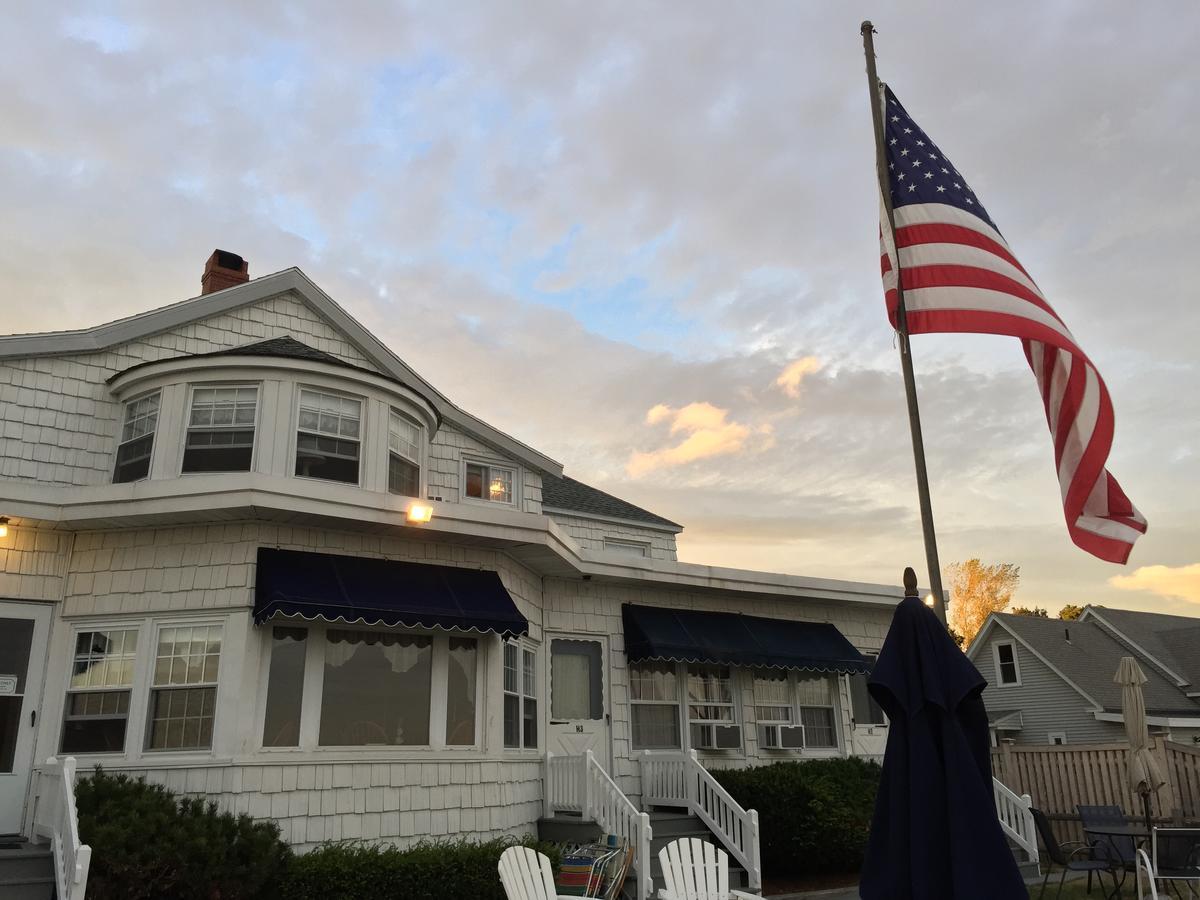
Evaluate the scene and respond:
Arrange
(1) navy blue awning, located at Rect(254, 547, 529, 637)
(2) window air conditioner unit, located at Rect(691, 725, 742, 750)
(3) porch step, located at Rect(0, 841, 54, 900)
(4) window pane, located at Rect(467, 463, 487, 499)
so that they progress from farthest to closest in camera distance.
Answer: (4) window pane, located at Rect(467, 463, 487, 499), (2) window air conditioner unit, located at Rect(691, 725, 742, 750), (1) navy blue awning, located at Rect(254, 547, 529, 637), (3) porch step, located at Rect(0, 841, 54, 900)

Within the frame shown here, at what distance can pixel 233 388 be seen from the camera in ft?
35.5

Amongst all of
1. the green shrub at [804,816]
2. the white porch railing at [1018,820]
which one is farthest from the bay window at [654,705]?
the white porch railing at [1018,820]

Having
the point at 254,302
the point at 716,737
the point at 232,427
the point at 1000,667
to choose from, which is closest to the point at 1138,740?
the point at 716,737

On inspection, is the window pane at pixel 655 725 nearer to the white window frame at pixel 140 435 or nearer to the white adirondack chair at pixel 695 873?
the white adirondack chair at pixel 695 873

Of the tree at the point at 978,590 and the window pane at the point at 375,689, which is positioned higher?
the tree at the point at 978,590

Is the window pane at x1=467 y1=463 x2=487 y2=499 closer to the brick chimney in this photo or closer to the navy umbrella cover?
the brick chimney

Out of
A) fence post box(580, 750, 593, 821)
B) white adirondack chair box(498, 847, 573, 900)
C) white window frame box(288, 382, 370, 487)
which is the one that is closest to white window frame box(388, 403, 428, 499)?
white window frame box(288, 382, 370, 487)

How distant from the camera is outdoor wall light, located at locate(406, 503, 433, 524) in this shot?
10.00 m

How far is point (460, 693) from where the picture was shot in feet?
34.8

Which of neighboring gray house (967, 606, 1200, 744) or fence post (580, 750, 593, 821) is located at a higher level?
neighboring gray house (967, 606, 1200, 744)

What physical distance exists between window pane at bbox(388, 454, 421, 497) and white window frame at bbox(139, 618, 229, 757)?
2.95 metres

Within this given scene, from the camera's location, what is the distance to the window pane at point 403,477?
11797 millimetres

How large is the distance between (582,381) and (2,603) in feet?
39.3

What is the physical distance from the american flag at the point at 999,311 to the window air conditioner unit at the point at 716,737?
300 inches
